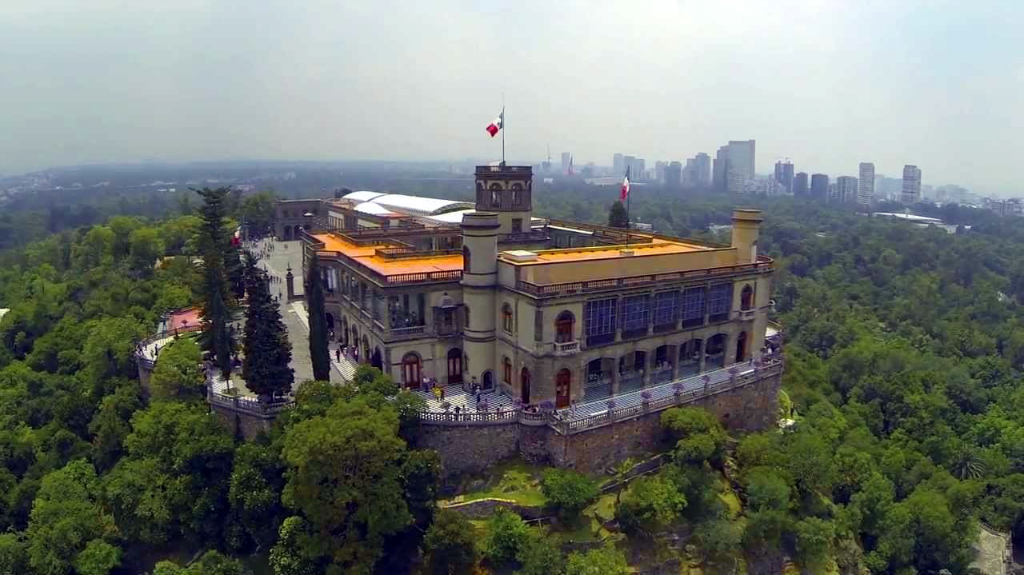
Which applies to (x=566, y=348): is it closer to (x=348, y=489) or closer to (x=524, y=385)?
(x=524, y=385)

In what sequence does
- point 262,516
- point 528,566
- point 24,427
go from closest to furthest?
1. point 528,566
2. point 262,516
3. point 24,427

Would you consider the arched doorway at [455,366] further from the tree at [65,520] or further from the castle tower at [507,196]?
the tree at [65,520]

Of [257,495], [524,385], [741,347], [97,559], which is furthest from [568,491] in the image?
[97,559]

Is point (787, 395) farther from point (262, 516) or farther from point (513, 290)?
point (262, 516)

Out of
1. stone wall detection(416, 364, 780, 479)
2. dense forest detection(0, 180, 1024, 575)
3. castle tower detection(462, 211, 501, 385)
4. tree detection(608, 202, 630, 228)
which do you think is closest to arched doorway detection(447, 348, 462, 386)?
castle tower detection(462, 211, 501, 385)

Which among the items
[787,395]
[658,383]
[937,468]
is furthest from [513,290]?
[937,468]

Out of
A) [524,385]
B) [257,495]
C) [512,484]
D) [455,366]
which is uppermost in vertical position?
[455,366]
